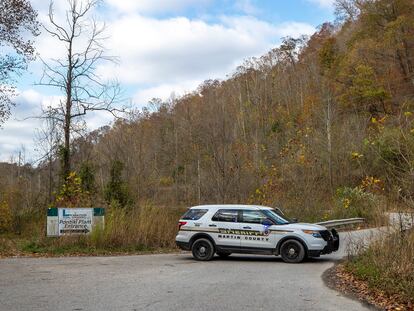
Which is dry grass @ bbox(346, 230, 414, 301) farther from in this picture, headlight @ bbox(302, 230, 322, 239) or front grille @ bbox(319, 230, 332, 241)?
front grille @ bbox(319, 230, 332, 241)

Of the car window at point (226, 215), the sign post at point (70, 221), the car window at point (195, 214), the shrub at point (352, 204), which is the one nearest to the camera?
the car window at point (226, 215)

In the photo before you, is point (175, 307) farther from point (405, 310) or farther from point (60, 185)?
point (60, 185)

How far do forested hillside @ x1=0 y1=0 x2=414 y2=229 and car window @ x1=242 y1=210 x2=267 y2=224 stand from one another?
12.0ft

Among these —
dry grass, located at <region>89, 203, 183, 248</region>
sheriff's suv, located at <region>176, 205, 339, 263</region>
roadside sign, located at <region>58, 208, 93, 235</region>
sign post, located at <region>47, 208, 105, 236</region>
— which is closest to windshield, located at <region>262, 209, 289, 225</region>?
sheriff's suv, located at <region>176, 205, 339, 263</region>

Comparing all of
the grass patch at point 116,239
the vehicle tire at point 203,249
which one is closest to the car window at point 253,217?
the vehicle tire at point 203,249

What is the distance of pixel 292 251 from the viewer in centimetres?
1620

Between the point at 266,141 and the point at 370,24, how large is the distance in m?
16.6

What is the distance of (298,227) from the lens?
636 inches

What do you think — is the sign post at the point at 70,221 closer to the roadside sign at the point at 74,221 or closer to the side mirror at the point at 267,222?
the roadside sign at the point at 74,221

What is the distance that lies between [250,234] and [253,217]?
0.57 metres

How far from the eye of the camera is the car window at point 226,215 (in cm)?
1694

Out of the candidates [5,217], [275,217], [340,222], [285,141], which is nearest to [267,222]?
[275,217]

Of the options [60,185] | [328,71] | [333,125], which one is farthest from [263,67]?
[60,185]

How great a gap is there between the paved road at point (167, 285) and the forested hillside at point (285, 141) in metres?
3.59
